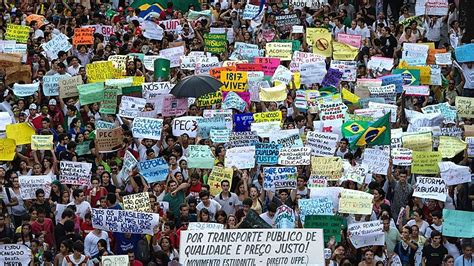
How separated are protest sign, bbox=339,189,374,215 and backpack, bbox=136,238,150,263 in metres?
2.58

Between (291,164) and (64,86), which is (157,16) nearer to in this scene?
(64,86)

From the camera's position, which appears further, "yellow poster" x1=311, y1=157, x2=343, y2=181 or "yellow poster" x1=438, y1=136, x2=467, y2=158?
"yellow poster" x1=438, y1=136, x2=467, y2=158

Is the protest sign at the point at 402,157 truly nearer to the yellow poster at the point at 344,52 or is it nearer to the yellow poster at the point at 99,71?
the yellow poster at the point at 344,52

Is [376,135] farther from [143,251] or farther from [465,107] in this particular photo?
[143,251]

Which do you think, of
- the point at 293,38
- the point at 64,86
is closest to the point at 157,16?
the point at 293,38

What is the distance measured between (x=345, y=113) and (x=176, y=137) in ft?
8.50

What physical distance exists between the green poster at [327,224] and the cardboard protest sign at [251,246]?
4532mm

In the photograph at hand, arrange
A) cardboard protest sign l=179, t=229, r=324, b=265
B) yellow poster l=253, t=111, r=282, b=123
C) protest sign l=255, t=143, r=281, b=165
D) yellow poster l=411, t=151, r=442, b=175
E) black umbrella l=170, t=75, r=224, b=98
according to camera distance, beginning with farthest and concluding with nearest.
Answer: black umbrella l=170, t=75, r=224, b=98
yellow poster l=253, t=111, r=282, b=123
protest sign l=255, t=143, r=281, b=165
yellow poster l=411, t=151, r=442, b=175
cardboard protest sign l=179, t=229, r=324, b=265

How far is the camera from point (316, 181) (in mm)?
24828

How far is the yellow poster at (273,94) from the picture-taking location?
28.2m

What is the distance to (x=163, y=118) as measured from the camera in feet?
91.1

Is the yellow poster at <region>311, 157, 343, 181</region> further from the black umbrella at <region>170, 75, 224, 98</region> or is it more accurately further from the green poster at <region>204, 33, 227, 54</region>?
the green poster at <region>204, 33, 227, 54</region>

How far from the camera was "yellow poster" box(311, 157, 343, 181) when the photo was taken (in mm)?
24938

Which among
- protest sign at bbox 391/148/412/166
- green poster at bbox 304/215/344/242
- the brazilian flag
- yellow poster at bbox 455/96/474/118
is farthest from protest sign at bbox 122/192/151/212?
yellow poster at bbox 455/96/474/118
